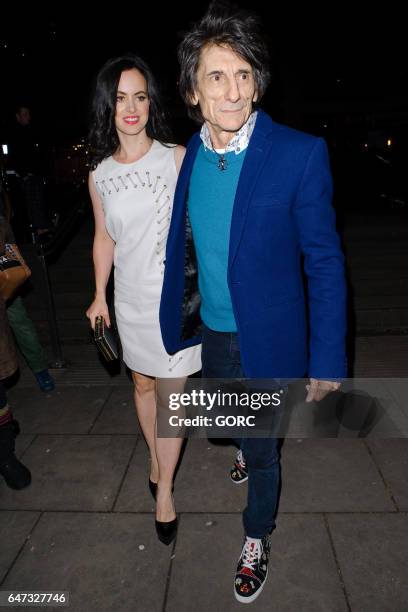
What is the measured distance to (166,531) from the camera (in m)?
2.46

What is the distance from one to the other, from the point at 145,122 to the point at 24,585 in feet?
7.34

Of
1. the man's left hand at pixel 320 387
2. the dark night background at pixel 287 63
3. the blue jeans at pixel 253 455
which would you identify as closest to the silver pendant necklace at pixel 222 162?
the blue jeans at pixel 253 455

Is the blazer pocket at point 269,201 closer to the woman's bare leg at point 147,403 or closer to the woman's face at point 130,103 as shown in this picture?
the woman's face at point 130,103

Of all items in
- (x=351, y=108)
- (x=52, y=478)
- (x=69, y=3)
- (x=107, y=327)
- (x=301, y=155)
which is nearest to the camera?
(x=301, y=155)

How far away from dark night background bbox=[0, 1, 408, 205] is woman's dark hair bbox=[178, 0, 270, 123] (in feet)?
23.3

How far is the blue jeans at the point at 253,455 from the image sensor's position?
2061 mm

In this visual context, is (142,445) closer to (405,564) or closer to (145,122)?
(405,564)

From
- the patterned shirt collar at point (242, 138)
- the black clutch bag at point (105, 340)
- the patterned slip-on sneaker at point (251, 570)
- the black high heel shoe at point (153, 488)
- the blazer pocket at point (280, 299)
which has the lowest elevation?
the black high heel shoe at point (153, 488)

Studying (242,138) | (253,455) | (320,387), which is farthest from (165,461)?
(242,138)

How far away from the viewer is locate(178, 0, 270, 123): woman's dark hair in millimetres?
1776

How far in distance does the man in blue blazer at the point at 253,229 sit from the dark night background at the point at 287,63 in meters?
7.17

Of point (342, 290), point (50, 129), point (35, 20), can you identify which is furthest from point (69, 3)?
point (342, 290)

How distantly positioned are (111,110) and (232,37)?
71cm

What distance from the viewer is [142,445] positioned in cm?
334
